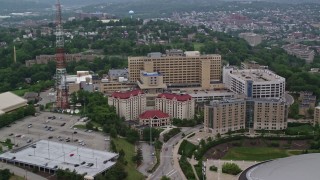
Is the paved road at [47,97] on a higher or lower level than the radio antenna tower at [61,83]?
lower

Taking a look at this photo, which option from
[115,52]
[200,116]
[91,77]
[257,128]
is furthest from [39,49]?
[257,128]

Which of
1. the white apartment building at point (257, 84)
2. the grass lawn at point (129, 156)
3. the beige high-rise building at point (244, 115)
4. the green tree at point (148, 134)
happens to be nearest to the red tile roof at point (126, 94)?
the green tree at point (148, 134)

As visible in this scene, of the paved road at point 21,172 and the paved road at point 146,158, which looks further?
→ the paved road at point 146,158

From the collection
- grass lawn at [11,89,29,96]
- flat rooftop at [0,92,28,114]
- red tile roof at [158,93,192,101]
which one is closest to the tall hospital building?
red tile roof at [158,93,192,101]

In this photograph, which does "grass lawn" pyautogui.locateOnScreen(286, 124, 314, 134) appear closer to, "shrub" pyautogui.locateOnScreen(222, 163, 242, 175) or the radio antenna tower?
"shrub" pyautogui.locateOnScreen(222, 163, 242, 175)

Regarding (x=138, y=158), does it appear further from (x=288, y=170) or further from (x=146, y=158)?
(x=288, y=170)

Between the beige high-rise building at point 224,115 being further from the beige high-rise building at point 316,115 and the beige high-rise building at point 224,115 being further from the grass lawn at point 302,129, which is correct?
the beige high-rise building at point 316,115
